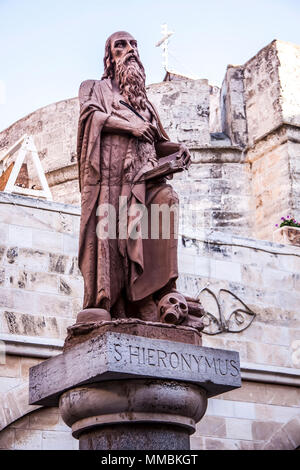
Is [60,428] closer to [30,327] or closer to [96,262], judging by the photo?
[30,327]

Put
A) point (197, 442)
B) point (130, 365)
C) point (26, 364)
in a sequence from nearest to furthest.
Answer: point (130, 365), point (26, 364), point (197, 442)

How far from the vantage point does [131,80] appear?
18.8 ft

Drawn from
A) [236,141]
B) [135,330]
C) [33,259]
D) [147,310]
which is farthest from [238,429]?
[236,141]

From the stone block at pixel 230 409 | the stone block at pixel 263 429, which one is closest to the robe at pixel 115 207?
the stone block at pixel 230 409

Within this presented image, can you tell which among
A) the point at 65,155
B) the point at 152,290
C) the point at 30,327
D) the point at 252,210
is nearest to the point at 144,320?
the point at 152,290

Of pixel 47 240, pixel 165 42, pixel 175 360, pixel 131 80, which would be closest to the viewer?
pixel 175 360

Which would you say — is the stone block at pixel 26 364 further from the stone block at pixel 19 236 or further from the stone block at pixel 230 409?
the stone block at pixel 230 409

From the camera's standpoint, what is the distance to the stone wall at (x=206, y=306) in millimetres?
7562

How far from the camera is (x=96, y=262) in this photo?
5.21m

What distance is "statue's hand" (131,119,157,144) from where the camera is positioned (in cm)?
549

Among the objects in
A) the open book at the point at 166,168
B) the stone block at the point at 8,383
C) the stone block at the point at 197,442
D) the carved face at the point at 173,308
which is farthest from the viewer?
the stone block at the point at 197,442

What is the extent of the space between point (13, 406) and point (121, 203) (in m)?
2.88

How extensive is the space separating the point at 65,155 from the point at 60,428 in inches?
254

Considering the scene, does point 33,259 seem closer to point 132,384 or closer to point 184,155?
point 184,155
